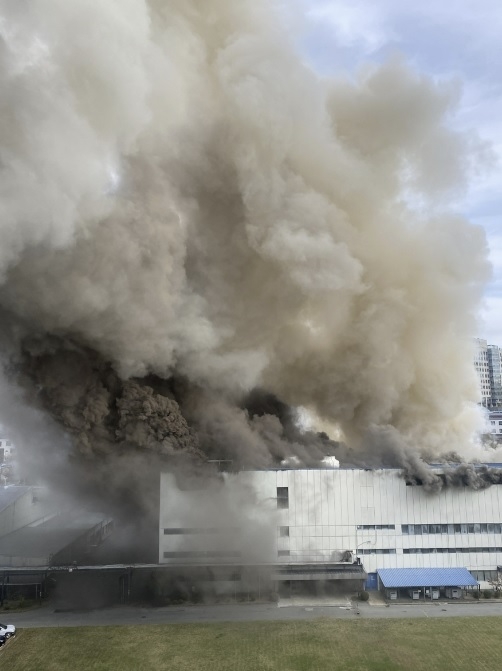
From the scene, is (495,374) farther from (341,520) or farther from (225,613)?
(225,613)

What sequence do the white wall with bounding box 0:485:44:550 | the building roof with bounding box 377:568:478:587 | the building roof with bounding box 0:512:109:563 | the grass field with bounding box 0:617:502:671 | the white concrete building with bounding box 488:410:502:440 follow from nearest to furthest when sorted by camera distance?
the grass field with bounding box 0:617:502:671
the building roof with bounding box 377:568:478:587
the building roof with bounding box 0:512:109:563
the white wall with bounding box 0:485:44:550
the white concrete building with bounding box 488:410:502:440

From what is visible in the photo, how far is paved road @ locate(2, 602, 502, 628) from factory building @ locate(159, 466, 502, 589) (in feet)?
11.7

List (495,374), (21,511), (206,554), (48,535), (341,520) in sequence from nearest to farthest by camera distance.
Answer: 1. (206,554)
2. (341,520)
3. (48,535)
4. (21,511)
5. (495,374)

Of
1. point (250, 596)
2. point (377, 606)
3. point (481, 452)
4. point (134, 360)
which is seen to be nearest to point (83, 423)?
point (134, 360)

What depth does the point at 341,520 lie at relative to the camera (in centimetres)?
4088

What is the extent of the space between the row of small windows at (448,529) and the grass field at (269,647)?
705cm

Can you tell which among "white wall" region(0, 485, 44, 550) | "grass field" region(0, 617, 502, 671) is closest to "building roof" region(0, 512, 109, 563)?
"white wall" region(0, 485, 44, 550)

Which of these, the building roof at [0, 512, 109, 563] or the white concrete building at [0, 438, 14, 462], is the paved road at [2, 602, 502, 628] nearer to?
the building roof at [0, 512, 109, 563]

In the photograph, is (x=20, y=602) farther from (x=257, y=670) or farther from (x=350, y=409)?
(x=350, y=409)

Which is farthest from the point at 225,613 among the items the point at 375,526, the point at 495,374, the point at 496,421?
the point at 495,374

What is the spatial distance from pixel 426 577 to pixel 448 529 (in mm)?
3640

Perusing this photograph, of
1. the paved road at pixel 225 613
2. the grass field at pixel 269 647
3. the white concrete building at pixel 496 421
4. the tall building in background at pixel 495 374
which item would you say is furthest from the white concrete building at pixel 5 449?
the tall building in background at pixel 495 374

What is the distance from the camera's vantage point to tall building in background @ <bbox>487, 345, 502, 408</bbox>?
16675cm

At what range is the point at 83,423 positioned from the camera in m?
38.5
